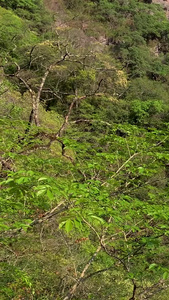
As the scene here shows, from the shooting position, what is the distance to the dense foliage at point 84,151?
278cm

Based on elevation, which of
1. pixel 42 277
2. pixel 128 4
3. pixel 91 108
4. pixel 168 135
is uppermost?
pixel 168 135

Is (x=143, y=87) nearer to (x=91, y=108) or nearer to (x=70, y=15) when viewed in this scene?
(x=91, y=108)

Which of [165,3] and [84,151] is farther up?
[84,151]

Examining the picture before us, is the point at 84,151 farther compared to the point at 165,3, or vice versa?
the point at 165,3

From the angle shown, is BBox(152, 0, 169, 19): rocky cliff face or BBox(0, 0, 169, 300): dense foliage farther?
BBox(152, 0, 169, 19): rocky cliff face

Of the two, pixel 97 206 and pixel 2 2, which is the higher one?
pixel 97 206

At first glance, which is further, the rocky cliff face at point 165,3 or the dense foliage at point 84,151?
the rocky cliff face at point 165,3

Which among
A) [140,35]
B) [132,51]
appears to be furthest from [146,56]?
[140,35]

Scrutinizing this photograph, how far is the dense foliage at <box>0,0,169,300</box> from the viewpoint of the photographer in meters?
2.78

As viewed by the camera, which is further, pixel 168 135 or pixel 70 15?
pixel 70 15

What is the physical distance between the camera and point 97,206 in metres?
2.23

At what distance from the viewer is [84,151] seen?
3.23 meters

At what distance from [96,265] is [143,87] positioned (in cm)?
1698

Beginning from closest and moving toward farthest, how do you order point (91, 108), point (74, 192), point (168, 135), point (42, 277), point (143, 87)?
point (74, 192) → point (168, 135) → point (42, 277) → point (91, 108) → point (143, 87)
